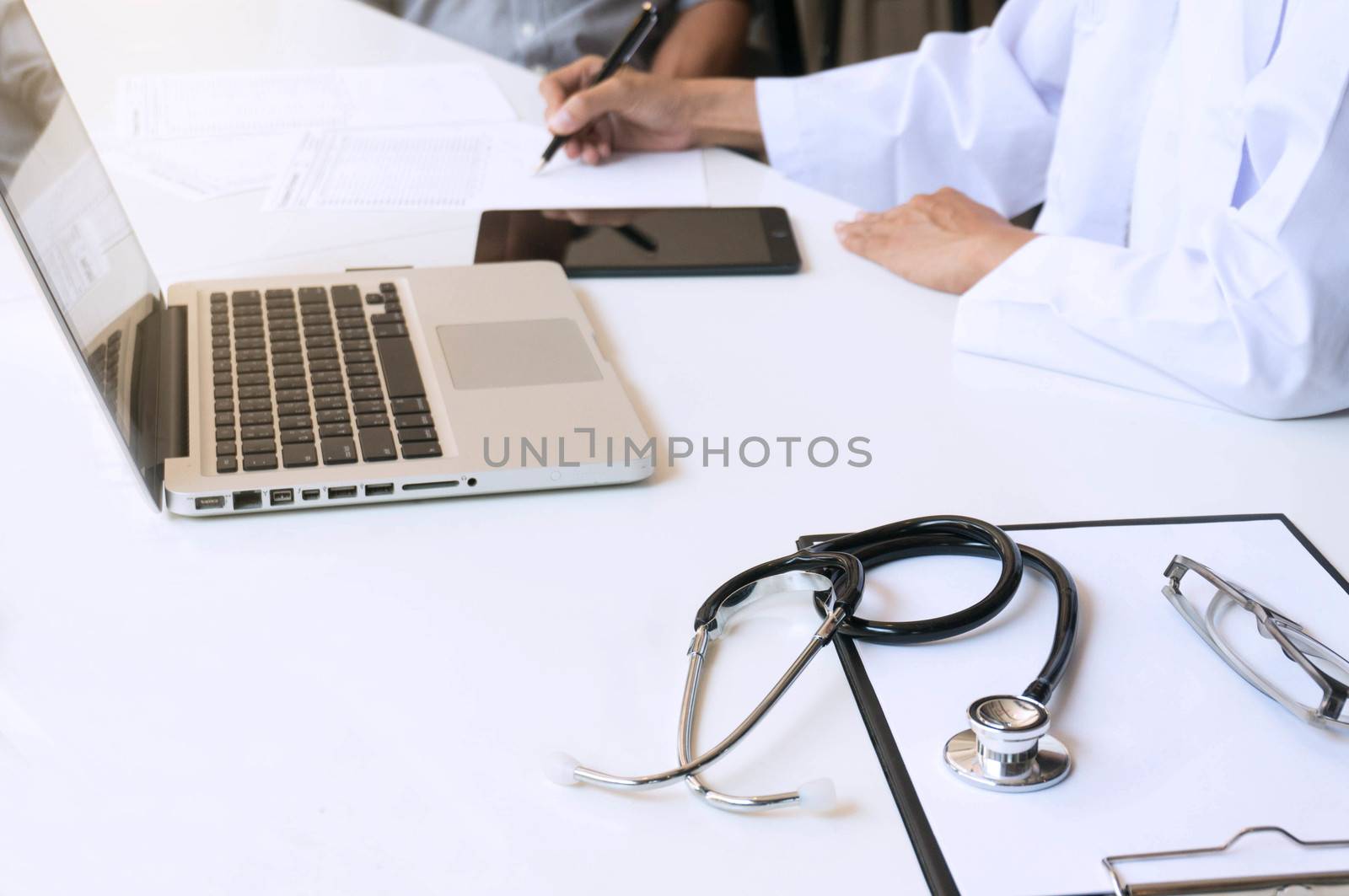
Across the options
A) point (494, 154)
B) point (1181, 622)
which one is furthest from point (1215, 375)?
point (494, 154)

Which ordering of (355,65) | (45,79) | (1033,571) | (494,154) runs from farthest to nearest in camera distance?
1. (355,65)
2. (494,154)
3. (45,79)
4. (1033,571)

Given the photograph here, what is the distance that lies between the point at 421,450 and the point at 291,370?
0.13 meters

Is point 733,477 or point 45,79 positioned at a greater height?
point 45,79

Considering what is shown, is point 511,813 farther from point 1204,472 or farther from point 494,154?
point 494,154

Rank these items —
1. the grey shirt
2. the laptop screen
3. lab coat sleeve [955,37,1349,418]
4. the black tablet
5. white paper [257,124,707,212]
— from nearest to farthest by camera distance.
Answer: the laptop screen < lab coat sleeve [955,37,1349,418] < the black tablet < white paper [257,124,707,212] < the grey shirt

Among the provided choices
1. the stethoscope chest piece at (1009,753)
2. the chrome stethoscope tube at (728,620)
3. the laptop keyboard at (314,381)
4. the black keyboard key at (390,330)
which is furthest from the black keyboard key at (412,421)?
the stethoscope chest piece at (1009,753)

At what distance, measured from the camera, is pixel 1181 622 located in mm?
526

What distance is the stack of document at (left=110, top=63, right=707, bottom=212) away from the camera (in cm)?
105

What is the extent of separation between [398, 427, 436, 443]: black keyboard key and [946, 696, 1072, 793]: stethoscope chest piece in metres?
0.33

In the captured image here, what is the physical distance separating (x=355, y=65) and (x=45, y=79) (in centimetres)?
75

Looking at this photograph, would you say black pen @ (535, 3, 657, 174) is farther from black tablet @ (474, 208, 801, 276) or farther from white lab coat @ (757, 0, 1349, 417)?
white lab coat @ (757, 0, 1349, 417)

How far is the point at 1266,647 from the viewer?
0.51 meters

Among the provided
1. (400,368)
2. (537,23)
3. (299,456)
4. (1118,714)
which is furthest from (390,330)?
(537,23)

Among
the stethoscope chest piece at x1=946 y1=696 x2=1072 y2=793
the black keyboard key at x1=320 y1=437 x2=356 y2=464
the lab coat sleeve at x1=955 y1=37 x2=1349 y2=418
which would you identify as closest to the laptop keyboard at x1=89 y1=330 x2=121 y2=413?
the black keyboard key at x1=320 y1=437 x2=356 y2=464
